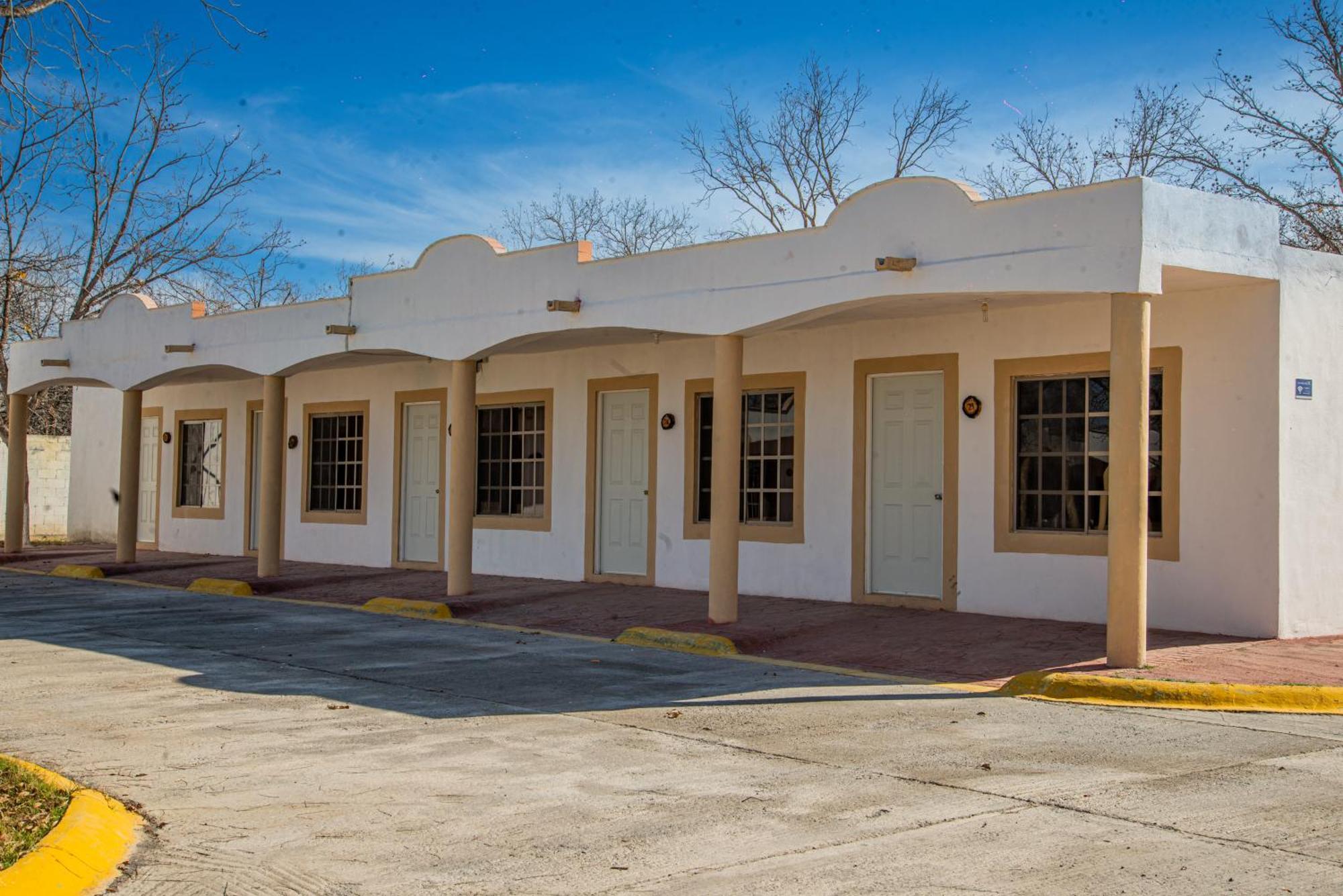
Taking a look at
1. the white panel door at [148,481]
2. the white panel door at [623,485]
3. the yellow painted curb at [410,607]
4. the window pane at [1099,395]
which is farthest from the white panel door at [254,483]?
the window pane at [1099,395]

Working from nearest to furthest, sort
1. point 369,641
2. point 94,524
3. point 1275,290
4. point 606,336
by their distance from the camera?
point 1275,290
point 369,641
point 606,336
point 94,524

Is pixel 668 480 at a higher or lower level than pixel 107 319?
lower

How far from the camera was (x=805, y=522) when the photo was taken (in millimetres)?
13680

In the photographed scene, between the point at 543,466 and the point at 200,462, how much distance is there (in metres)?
8.16

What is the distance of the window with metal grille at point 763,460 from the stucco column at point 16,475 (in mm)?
12313

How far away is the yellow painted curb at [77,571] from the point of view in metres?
18.5

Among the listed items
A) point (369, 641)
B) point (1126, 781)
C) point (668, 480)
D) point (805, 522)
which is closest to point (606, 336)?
Result: point (668, 480)

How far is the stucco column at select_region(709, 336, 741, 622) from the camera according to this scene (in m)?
11.8

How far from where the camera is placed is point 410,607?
13.9 m

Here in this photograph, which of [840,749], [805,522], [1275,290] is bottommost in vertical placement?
[840,749]

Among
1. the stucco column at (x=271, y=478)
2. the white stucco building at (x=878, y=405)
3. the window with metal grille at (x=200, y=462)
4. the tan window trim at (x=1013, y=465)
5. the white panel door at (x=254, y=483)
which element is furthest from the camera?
the window with metal grille at (x=200, y=462)

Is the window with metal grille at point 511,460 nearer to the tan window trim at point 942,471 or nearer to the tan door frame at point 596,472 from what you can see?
the tan door frame at point 596,472

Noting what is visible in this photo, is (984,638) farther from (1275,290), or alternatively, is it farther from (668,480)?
(668,480)

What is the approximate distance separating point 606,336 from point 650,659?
492 cm
